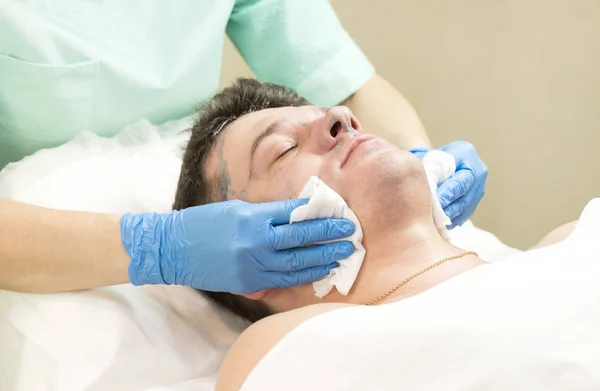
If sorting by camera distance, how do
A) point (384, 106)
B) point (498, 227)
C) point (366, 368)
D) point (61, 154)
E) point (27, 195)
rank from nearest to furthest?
point (366, 368) < point (27, 195) < point (61, 154) < point (384, 106) < point (498, 227)

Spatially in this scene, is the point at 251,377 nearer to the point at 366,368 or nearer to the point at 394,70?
the point at 366,368

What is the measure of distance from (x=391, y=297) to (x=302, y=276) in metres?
0.16

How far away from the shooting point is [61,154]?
1399 mm

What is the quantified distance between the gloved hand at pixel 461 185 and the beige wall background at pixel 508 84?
682 millimetres

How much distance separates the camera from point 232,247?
1.05 metres

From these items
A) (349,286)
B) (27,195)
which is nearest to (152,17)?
(27,195)

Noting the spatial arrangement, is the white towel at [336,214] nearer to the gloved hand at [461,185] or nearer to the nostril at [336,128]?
the nostril at [336,128]

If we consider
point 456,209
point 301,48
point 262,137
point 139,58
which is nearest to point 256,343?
point 262,137

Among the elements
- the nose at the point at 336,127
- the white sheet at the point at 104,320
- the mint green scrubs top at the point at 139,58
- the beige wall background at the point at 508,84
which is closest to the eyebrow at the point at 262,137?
the nose at the point at 336,127

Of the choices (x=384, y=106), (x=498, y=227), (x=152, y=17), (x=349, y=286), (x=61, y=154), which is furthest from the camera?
(x=498, y=227)

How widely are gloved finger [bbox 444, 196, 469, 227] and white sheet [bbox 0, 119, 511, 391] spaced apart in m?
0.49

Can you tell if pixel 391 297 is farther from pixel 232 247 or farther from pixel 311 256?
pixel 232 247

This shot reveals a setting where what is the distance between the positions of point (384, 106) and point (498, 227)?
0.75 m

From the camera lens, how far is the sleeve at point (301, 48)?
170cm
